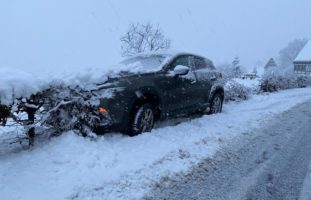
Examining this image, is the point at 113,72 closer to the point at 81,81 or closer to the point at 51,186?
the point at 81,81

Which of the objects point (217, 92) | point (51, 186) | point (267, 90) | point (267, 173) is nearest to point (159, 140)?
point (267, 173)

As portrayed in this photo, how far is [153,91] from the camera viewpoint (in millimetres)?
6828

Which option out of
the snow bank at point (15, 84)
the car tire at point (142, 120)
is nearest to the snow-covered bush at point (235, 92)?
the car tire at point (142, 120)

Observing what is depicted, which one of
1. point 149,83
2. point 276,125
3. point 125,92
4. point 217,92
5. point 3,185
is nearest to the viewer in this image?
point 3,185

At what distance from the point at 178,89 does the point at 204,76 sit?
5.18ft

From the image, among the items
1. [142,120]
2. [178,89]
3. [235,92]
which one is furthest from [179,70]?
[235,92]

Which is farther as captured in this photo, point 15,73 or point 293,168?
point 293,168

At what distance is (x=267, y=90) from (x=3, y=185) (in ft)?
57.5

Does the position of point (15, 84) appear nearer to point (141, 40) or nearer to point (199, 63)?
point (199, 63)

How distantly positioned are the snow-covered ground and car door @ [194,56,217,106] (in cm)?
186

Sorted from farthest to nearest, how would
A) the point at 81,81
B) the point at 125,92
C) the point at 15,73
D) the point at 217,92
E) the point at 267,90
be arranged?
the point at 267,90, the point at 217,92, the point at 125,92, the point at 81,81, the point at 15,73

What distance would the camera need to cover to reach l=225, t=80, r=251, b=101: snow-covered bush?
14000 mm

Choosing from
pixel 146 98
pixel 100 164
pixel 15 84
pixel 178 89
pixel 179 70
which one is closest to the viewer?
pixel 15 84

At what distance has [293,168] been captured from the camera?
559 centimetres
